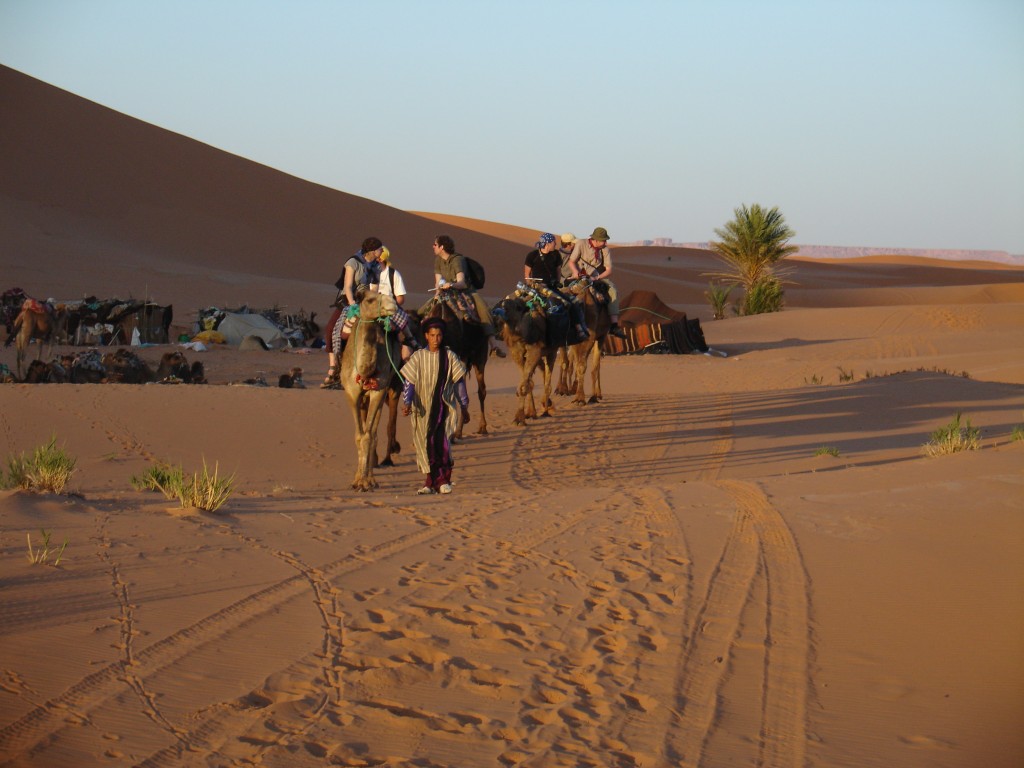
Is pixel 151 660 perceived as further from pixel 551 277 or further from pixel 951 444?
pixel 551 277

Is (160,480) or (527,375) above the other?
(527,375)

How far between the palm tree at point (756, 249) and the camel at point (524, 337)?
81.0 feet

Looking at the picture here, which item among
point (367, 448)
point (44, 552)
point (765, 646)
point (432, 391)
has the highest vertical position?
point (432, 391)

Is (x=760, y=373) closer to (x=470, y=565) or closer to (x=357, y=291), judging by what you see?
(x=357, y=291)

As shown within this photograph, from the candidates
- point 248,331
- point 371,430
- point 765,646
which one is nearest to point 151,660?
point 765,646

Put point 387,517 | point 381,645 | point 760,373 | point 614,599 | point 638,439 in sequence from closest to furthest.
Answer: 1. point 381,645
2. point 614,599
3. point 387,517
4. point 638,439
5. point 760,373

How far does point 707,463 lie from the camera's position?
14719 mm

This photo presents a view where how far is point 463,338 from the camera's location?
51.1 ft

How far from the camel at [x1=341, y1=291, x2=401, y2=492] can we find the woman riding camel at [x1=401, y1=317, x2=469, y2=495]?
0.66 m

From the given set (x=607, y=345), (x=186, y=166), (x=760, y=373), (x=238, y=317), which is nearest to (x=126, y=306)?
(x=238, y=317)

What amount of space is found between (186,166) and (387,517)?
62955mm

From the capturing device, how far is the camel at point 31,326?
914 inches

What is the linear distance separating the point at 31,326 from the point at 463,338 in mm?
12128

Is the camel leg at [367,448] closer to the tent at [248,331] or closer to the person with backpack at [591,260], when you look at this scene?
the person with backpack at [591,260]
